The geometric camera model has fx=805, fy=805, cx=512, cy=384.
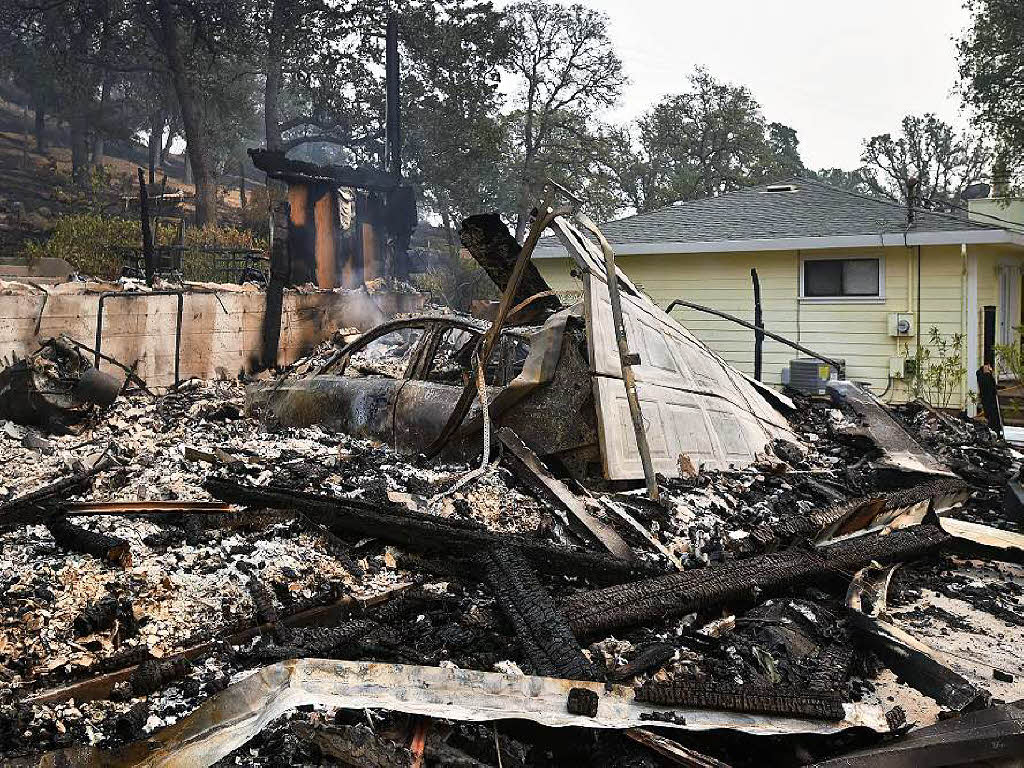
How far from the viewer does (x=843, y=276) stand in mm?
13656

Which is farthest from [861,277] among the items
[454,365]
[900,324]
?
[454,365]

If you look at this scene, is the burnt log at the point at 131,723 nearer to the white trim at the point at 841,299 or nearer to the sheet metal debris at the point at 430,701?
the sheet metal debris at the point at 430,701

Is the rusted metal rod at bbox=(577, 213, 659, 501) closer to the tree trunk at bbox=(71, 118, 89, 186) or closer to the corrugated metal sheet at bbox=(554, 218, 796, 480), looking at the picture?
the corrugated metal sheet at bbox=(554, 218, 796, 480)

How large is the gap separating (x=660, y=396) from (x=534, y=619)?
2.77 metres

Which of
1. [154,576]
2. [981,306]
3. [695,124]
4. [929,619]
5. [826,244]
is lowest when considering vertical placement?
[929,619]

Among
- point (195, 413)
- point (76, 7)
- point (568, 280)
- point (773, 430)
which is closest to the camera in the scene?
point (773, 430)

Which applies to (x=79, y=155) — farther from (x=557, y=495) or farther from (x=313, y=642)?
(x=313, y=642)

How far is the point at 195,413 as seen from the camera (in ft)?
30.9

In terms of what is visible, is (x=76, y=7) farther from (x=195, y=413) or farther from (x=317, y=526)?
(x=317, y=526)

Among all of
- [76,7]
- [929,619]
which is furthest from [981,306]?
[76,7]

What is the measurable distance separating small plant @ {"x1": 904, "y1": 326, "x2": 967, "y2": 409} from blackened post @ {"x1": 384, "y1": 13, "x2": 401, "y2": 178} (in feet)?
52.0

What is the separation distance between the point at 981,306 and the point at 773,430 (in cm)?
778

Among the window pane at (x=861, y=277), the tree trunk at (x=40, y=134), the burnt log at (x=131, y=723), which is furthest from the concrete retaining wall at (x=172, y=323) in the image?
the tree trunk at (x=40, y=134)

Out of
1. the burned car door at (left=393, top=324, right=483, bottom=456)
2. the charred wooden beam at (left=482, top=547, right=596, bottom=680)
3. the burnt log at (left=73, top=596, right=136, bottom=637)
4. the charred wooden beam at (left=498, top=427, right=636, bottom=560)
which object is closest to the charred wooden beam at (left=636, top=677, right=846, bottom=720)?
the charred wooden beam at (left=482, top=547, right=596, bottom=680)
